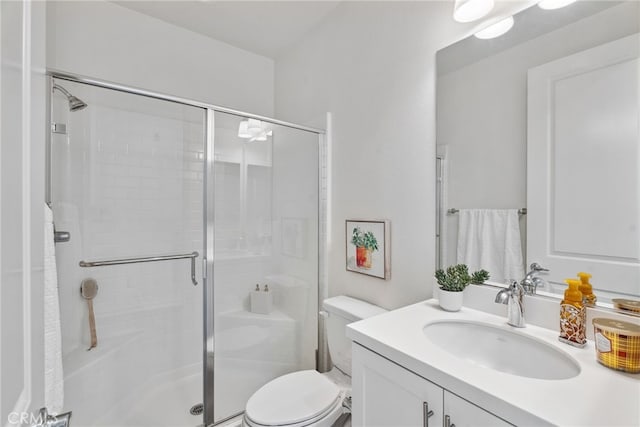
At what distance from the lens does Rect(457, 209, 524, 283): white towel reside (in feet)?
3.60

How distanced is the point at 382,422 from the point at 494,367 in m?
0.42

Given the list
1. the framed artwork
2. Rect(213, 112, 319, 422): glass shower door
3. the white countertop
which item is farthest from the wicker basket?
Rect(213, 112, 319, 422): glass shower door

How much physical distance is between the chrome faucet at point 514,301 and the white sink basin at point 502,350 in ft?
0.16

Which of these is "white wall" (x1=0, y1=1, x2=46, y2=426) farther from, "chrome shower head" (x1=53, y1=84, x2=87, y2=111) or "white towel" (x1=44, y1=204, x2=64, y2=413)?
"chrome shower head" (x1=53, y1=84, x2=87, y2=111)

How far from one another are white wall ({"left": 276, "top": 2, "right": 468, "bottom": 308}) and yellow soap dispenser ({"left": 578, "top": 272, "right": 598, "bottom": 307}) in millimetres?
520

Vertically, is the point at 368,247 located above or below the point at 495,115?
below

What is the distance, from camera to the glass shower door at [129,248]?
1613 mm

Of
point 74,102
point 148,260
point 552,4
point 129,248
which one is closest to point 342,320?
point 148,260

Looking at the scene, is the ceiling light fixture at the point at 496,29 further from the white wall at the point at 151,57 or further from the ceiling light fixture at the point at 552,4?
the white wall at the point at 151,57

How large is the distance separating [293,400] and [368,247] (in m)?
0.81

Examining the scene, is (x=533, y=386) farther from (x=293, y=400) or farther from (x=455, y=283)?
(x=293, y=400)

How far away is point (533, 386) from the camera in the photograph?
672mm

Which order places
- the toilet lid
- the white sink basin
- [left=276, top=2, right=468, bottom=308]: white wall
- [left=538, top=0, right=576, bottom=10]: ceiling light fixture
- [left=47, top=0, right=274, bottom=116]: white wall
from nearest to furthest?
the white sink basin < [left=538, top=0, right=576, bottom=10]: ceiling light fixture < the toilet lid < [left=276, top=2, right=468, bottom=308]: white wall < [left=47, top=0, right=274, bottom=116]: white wall

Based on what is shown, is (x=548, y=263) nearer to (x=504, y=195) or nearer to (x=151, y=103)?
(x=504, y=195)
